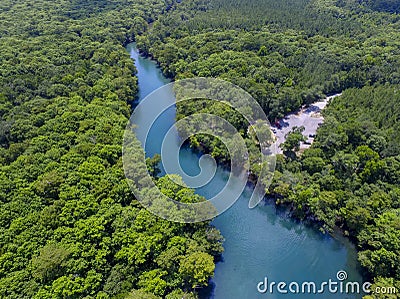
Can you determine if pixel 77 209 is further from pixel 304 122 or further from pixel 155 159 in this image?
pixel 304 122

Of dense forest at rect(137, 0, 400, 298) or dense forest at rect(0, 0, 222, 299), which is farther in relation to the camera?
dense forest at rect(137, 0, 400, 298)

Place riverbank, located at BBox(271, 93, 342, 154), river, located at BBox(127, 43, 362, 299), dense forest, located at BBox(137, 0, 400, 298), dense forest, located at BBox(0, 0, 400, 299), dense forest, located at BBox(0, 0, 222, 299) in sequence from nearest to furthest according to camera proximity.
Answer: dense forest, located at BBox(0, 0, 222, 299), dense forest, located at BBox(0, 0, 400, 299), river, located at BBox(127, 43, 362, 299), dense forest, located at BBox(137, 0, 400, 298), riverbank, located at BBox(271, 93, 342, 154)

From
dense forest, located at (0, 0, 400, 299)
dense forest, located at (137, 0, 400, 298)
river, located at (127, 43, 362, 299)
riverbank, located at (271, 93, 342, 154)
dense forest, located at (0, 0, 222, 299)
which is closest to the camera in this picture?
dense forest, located at (0, 0, 222, 299)

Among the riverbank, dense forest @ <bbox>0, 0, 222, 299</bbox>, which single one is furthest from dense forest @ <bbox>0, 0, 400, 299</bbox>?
the riverbank

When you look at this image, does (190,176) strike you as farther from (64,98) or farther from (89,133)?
(64,98)

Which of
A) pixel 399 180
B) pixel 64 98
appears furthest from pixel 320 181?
pixel 64 98

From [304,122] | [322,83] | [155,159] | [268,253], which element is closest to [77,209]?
[155,159]

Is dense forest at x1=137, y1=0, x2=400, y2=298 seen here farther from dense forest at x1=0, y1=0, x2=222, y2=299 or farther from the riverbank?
dense forest at x1=0, y1=0, x2=222, y2=299
